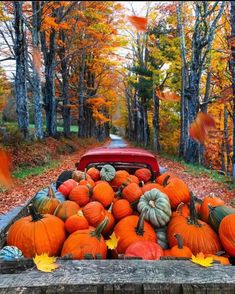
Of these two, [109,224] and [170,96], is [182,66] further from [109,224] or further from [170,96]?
[109,224]

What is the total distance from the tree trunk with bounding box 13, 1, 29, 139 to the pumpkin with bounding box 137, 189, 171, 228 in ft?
50.7

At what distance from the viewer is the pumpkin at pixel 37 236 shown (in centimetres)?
244

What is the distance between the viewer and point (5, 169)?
14156mm

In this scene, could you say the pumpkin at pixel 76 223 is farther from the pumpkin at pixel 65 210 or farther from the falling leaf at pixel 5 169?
the falling leaf at pixel 5 169

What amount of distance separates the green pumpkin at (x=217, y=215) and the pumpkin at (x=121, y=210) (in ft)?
2.30

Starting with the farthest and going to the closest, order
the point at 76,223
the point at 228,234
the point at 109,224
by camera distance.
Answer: the point at 109,224
the point at 76,223
the point at 228,234

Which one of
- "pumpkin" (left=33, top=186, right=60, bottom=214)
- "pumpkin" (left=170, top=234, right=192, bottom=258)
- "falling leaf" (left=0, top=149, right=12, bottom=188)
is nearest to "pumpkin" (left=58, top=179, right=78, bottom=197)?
"pumpkin" (left=33, top=186, right=60, bottom=214)

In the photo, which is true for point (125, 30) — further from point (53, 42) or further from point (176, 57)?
point (53, 42)

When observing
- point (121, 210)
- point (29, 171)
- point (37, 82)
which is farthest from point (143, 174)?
point (37, 82)

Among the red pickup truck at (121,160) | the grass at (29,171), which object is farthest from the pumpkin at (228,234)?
the grass at (29,171)

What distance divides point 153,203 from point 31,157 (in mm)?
14763

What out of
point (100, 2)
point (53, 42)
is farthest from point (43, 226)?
point (100, 2)

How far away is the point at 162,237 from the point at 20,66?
16073 mm

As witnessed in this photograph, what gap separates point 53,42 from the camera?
79.4 ft
